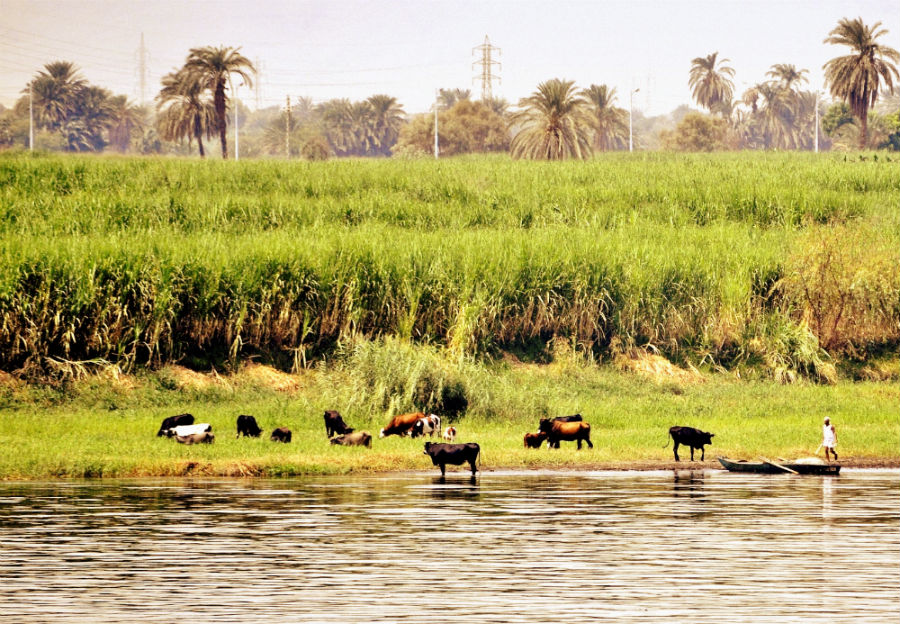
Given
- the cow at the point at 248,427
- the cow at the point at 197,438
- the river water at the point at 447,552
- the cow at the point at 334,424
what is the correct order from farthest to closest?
the cow at the point at 334,424
the cow at the point at 248,427
the cow at the point at 197,438
the river water at the point at 447,552

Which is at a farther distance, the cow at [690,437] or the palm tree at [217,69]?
the palm tree at [217,69]

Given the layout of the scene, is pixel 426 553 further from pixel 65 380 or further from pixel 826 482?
pixel 65 380

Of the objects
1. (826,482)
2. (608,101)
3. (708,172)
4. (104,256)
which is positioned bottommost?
(826,482)

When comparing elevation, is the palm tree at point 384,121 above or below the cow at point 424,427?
above

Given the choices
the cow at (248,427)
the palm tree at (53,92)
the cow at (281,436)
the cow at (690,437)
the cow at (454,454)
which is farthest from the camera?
the palm tree at (53,92)

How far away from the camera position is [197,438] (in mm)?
30328

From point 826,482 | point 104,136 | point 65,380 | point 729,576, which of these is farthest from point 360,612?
point 104,136

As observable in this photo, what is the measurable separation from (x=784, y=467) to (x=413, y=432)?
31.2 ft

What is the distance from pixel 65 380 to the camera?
3706cm

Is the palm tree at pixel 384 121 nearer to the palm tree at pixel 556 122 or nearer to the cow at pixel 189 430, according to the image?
the palm tree at pixel 556 122

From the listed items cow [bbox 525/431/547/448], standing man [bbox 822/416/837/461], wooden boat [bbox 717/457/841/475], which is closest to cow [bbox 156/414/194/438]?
cow [bbox 525/431/547/448]

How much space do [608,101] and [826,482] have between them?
104745 millimetres

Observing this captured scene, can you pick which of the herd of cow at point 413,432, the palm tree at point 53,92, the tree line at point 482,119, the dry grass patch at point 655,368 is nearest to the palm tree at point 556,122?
the tree line at point 482,119

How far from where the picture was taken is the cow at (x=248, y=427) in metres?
31.8
